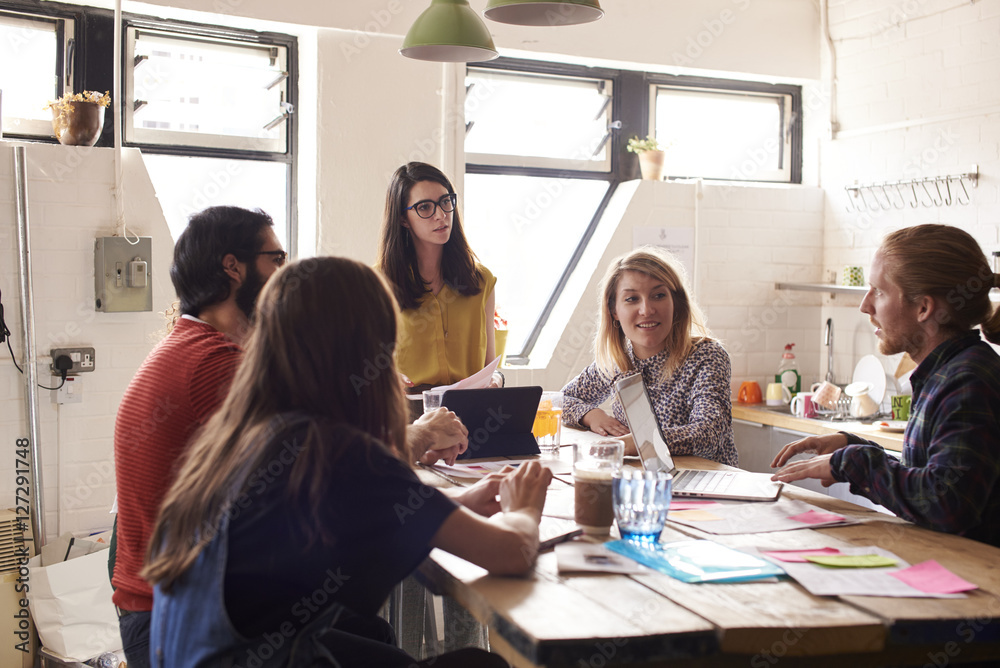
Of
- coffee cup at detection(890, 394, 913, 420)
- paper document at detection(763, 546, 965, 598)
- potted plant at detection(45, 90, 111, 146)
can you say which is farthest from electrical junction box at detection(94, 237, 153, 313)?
coffee cup at detection(890, 394, 913, 420)

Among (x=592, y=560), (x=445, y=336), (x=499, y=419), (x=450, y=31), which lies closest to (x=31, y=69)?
(x=450, y=31)

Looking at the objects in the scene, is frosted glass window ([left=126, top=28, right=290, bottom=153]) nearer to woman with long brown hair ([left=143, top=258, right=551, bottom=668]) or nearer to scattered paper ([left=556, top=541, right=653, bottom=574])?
woman with long brown hair ([left=143, top=258, right=551, bottom=668])

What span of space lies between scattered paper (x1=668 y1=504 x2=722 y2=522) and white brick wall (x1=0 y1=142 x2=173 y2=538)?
2.42m

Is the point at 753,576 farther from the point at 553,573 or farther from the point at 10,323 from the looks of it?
the point at 10,323

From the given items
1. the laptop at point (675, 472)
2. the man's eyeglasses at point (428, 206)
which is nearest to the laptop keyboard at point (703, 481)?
the laptop at point (675, 472)

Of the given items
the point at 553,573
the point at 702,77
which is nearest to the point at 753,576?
the point at 553,573

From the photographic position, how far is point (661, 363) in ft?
8.90

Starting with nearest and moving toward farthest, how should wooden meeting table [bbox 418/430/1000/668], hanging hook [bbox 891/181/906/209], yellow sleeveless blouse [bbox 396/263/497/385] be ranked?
wooden meeting table [bbox 418/430/1000/668] → yellow sleeveless blouse [bbox 396/263/497/385] → hanging hook [bbox 891/181/906/209]

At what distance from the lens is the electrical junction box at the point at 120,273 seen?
330 centimetres

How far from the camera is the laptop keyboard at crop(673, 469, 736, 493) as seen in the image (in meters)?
1.99

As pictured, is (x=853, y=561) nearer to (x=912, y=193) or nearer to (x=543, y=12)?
(x=543, y=12)

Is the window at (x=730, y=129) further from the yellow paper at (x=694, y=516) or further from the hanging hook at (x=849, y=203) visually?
the yellow paper at (x=694, y=516)

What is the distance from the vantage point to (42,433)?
330 centimetres

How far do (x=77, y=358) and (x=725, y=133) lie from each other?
3342mm
